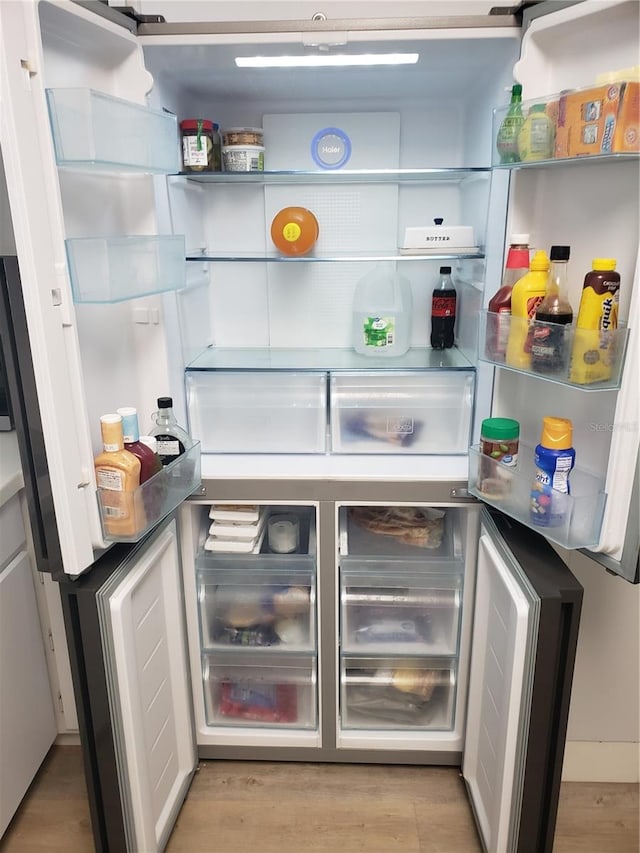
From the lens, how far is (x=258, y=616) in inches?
67.4

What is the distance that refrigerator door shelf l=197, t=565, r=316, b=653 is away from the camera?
5.53ft

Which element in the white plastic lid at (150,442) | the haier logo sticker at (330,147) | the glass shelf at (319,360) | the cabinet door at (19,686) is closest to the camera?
the white plastic lid at (150,442)

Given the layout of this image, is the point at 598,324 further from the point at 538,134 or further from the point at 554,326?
the point at 538,134

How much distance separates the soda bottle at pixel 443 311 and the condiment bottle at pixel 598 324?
678 mm

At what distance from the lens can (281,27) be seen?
50.0 inches

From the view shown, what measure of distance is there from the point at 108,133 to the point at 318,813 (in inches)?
64.4

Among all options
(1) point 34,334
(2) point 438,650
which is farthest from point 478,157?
(2) point 438,650

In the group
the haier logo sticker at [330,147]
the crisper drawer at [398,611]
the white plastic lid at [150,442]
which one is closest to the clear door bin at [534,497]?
the crisper drawer at [398,611]

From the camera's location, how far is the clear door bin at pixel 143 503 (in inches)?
46.1

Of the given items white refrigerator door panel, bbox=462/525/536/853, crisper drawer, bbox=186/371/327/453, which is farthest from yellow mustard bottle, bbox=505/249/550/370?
crisper drawer, bbox=186/371/327/453

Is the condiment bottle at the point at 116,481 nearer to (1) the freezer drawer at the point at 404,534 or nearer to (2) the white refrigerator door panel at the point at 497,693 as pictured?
(1) the freezer drawer at the point at 404,534

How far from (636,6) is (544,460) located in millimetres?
795

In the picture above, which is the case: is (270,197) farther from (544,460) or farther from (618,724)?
(618,724)

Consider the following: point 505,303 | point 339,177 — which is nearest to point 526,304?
point 505,303
